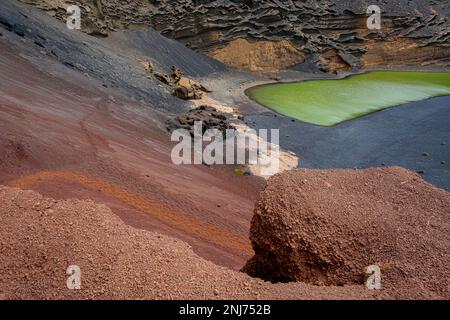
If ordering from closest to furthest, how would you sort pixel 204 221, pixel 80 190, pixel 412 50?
pixel 80 190 → pixel 204 221 → pixel 412 50

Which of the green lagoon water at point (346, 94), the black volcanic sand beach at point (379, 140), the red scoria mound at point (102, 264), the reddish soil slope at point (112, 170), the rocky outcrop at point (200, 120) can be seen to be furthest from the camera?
the green lagoon water at point (346, 94)

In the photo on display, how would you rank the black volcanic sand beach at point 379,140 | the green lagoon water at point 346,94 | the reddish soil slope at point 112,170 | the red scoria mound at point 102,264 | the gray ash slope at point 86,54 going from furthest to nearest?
the green lagoon water at point 346,94 < the gray ash slope at point 86,54 < the black volcanic sand beach at point 379,140 < the reddish soil slope at point 112,170 < the red scoria mound at point 102,264

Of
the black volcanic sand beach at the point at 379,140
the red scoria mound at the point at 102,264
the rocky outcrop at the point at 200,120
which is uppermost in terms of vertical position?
the red scoria mound at the point at 102,264

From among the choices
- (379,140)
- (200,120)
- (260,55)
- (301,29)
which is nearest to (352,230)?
(200,120)

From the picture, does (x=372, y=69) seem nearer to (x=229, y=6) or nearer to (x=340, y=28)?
(x=340, y=28)

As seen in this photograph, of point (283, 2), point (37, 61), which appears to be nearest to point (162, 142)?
point (37, 61)

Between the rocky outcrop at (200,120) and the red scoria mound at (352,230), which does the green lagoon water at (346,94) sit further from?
the red scoria mound at (352,230)

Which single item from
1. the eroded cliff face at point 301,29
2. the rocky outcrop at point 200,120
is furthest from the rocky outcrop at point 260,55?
the rocky outcrop at point 200,120
